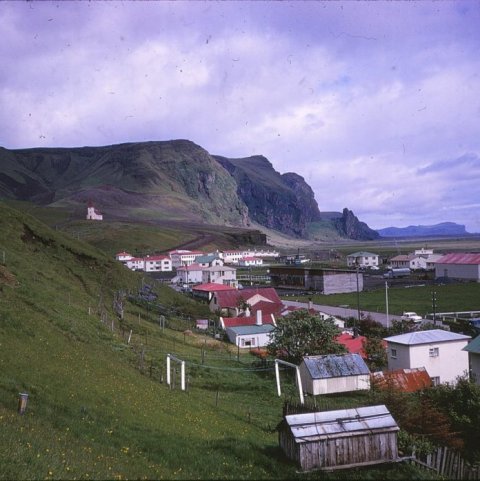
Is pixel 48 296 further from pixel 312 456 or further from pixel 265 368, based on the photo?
pixel 312 456

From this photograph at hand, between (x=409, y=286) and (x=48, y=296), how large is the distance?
279ft

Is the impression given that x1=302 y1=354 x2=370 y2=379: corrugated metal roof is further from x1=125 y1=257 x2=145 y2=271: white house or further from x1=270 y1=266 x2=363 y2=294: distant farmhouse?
x1=125 y1=257 x2=145 y2=271: white house

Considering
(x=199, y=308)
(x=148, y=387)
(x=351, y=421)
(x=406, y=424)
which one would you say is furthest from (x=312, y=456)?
(x=199, y=308)

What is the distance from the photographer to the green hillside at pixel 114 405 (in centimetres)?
1136

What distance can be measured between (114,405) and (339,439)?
8.00 metres

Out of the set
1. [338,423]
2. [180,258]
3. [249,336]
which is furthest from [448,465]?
[180,258]

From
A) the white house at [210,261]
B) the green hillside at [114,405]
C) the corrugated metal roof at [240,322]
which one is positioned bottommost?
the corrugated metal roof at [240,322]

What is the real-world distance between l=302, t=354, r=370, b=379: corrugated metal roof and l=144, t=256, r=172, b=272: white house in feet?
405

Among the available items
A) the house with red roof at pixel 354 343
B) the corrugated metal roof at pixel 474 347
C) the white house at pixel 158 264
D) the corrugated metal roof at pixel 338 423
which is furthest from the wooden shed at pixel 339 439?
the white house at pixel 158 264

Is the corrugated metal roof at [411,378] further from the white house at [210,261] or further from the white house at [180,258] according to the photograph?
the white house at [180,258]

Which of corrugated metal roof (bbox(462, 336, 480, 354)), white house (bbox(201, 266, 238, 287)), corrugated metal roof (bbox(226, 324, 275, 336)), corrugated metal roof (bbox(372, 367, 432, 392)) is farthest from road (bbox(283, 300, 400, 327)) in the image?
white house (bbox(201, 266, 238, 287))

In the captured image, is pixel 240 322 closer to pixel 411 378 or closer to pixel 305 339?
pixel 305 339

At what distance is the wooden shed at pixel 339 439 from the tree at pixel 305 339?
24.9 metres

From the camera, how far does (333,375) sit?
110 feet
